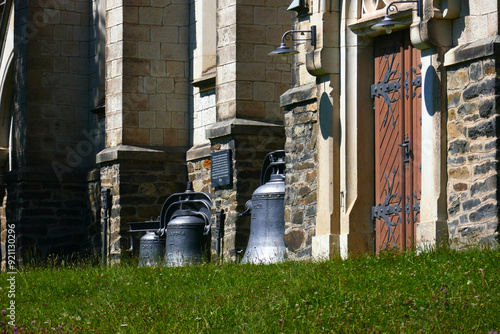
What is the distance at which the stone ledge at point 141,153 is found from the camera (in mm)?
18266

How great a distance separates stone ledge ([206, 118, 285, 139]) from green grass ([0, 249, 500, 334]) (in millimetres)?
5171

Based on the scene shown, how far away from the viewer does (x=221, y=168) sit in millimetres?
15898

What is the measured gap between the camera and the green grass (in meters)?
7.52

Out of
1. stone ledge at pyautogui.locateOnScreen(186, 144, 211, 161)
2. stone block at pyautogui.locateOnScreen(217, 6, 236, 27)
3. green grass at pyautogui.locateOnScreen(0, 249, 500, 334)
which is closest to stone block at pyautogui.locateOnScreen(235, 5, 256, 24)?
stone block at pyautogui.locateOnScreen(217, 6, 236, 27)

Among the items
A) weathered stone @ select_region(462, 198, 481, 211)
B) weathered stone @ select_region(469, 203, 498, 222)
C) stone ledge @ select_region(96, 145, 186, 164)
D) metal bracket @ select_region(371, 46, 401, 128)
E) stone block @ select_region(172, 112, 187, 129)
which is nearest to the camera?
weathered stone @ select_region(469, 203, 498, 222)

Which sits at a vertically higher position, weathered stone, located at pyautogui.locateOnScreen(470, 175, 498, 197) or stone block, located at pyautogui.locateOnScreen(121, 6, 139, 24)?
stone block, located at pyautogui.locateOnScreen(121, 6, 139, 24)

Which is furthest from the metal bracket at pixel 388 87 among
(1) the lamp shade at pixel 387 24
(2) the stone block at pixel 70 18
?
(2) the stone block at pixel 70 18

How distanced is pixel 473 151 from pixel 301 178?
3031mm

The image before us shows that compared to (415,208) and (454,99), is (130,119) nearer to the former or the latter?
(415,208)

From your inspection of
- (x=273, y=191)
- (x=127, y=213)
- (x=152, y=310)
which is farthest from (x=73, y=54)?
(x=152, y=310)

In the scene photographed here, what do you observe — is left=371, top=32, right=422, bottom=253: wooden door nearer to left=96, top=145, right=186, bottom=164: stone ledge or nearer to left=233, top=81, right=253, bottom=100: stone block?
left=233, top=81, right=253, bottom=100: stone block

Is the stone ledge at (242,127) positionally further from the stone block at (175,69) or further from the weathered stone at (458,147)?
the weathered stone at (458,147)

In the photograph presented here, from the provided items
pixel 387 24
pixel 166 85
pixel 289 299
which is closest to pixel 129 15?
pixel 166 85

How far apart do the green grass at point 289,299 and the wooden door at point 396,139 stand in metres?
1.60
